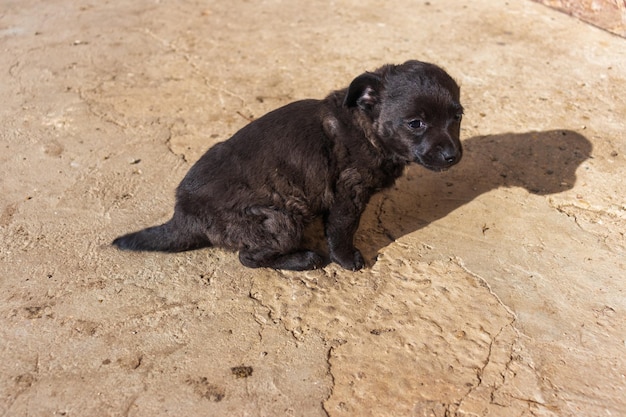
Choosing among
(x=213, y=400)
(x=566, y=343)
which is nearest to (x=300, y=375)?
(x=213, y=400)

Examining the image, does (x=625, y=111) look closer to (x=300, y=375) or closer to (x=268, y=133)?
(x=268, y=133)

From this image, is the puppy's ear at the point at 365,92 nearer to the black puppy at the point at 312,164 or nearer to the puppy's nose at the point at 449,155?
the black puppy at the point at 312,164

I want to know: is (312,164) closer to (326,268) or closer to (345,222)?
(345,222)

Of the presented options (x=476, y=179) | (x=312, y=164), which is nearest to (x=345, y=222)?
(x=312, y=164)

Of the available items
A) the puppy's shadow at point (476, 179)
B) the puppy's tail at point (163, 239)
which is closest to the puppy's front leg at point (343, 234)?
the puppy's shadow at point (476, 179)

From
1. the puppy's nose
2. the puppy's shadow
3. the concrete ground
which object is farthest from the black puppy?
the puppy's shadow

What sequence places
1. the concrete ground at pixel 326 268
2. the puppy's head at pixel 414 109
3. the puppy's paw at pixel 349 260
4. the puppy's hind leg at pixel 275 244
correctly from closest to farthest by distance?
the concrete ground at pixel 326 268 → the puppy's head at pixel 414 109 → the puppy's hind leg at pixel 275 244 → the puppy's paw at pixel 349 260

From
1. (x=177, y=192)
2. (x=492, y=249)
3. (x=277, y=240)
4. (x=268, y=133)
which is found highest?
(x=268, y=133)
